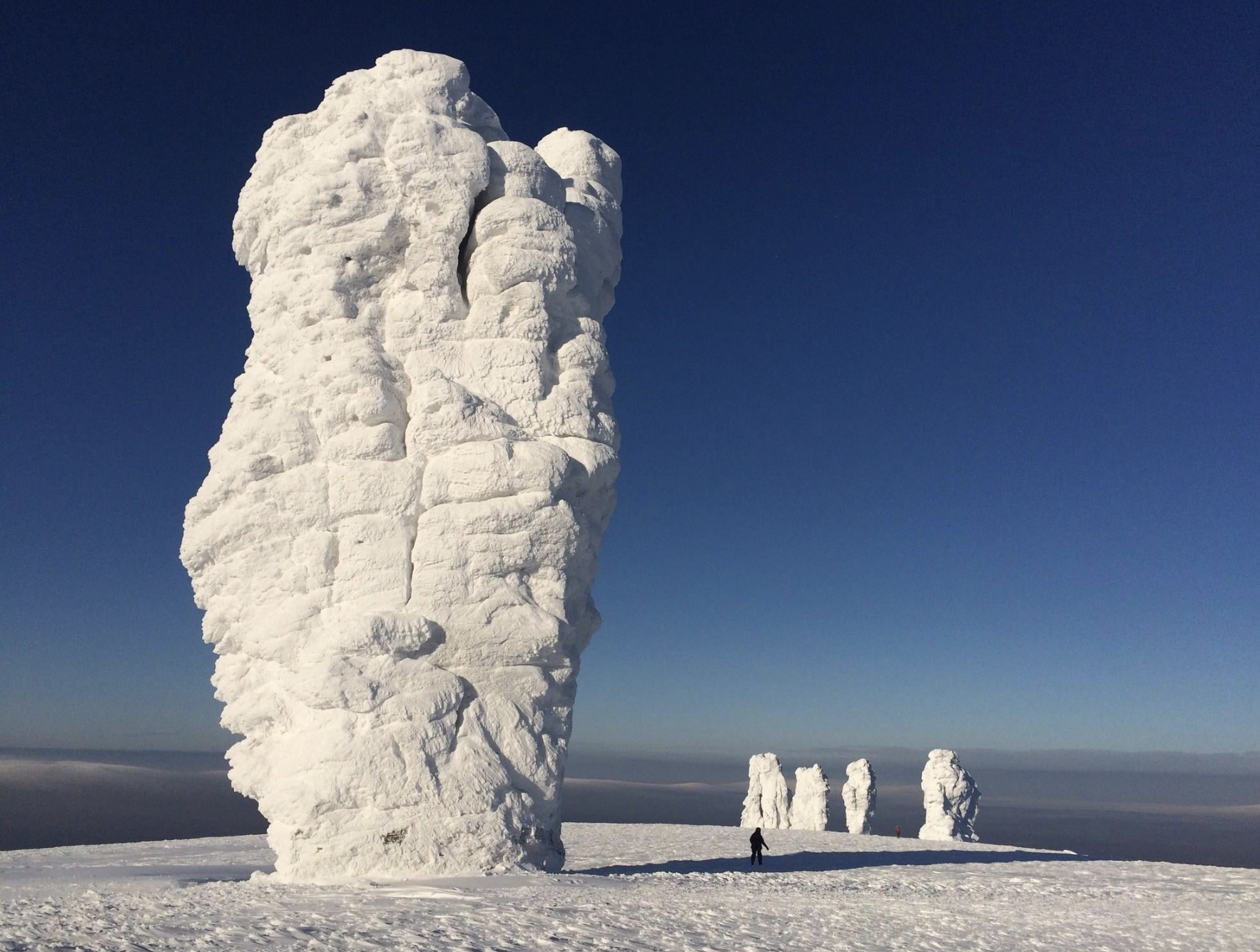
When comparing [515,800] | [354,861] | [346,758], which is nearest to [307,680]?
[346,758]

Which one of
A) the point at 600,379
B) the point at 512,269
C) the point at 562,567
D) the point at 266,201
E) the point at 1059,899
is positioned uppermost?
the point at 266,201

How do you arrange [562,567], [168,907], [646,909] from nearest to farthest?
[168,907]
[646,909]
[562,567]

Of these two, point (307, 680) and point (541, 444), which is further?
point (541, 444)

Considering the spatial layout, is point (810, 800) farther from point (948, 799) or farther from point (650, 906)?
point (650, 906)

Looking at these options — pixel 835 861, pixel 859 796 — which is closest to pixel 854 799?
pixel 859 796

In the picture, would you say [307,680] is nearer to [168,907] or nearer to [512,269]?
[168,907]

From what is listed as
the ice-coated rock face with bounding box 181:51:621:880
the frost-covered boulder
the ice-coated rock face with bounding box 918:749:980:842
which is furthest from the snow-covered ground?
the frost-covered boulder

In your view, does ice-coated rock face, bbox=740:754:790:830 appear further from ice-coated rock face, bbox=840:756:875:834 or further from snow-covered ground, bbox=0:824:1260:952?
snow-covered ground, bbox=0:824:1260:952
